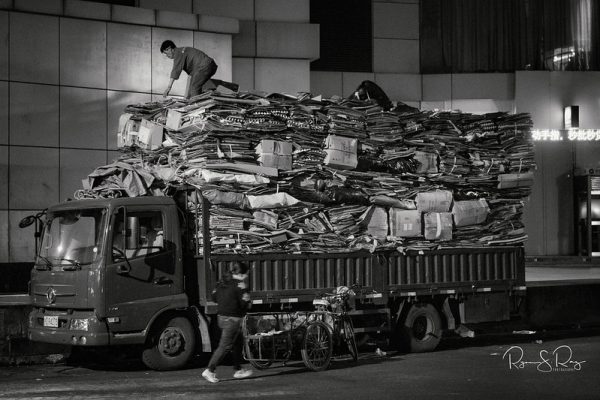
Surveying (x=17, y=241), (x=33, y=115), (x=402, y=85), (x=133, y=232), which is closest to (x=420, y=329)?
(x=133, y=232)

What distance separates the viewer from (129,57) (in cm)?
2405

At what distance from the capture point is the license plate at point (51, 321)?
493 inches

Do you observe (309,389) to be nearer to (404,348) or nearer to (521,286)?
(404,348)

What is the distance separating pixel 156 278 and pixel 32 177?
11.1m

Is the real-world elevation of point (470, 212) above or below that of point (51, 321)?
above

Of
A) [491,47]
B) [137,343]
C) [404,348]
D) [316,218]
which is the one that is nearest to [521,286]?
[404,348]

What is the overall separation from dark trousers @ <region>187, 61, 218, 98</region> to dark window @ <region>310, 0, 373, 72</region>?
1670cm

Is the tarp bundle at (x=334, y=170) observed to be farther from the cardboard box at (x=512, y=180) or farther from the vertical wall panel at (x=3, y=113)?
the vertical wall panel at (x=3, y=113)

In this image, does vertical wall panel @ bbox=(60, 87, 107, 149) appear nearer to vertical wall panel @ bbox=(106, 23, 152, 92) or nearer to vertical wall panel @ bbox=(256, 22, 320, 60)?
vertical wall panel @ bbox=(106, 23, 152, 92)

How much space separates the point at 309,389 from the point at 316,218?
3592 mm

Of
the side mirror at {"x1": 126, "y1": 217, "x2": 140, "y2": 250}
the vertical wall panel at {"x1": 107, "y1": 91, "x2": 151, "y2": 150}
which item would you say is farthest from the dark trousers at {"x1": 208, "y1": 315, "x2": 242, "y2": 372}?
the vertical wall panel at {"x1": 107, "y1": 91, "x2": 151, "y2": 150}

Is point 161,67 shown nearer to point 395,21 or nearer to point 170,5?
point 170,5

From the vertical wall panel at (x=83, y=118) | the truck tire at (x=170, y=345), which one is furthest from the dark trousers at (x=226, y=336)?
the vertical wall panel at (x=83, y=118)

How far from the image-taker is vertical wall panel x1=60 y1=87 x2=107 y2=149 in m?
23.1
